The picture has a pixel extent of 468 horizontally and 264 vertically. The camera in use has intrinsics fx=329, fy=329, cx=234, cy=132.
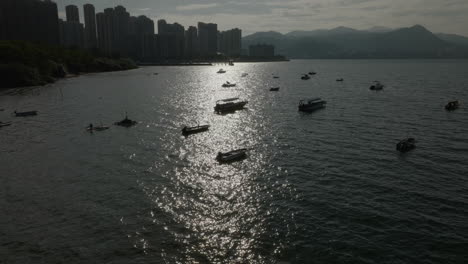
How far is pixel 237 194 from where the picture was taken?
3941 cm

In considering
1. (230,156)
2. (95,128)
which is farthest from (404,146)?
(95,128)

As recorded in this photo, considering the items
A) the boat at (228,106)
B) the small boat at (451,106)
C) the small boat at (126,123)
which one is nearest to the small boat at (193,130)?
the small boat at (126,123)

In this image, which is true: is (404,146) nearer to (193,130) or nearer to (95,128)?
(193,130)

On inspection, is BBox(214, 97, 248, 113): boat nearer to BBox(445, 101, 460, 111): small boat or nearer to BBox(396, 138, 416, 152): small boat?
BBox(396, 138, 416, 152): small boat

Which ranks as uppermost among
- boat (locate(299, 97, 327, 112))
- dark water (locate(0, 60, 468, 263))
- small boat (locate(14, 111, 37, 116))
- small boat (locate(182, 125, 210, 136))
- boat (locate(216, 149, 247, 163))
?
boat (locate(299, 97, 327, 112))

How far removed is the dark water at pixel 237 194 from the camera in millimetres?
28812

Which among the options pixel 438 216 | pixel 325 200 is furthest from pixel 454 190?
pixel 325 200

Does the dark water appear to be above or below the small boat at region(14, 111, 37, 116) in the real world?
below

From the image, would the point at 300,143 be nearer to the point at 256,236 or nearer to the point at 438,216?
the point at 438,216

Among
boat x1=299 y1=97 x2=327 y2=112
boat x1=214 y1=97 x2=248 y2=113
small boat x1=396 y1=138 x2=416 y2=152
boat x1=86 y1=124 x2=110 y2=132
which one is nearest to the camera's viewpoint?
small boat x1=396 y1=138 x2=416 y2=152

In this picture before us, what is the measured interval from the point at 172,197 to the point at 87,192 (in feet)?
35.2

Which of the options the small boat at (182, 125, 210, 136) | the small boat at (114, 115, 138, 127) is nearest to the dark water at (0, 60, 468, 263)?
the small boat at (182, 125, 210, 136)

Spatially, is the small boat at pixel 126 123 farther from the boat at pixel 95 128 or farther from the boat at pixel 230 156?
the boat at pixel 230 156

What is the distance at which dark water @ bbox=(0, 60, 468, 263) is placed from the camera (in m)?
28.8
